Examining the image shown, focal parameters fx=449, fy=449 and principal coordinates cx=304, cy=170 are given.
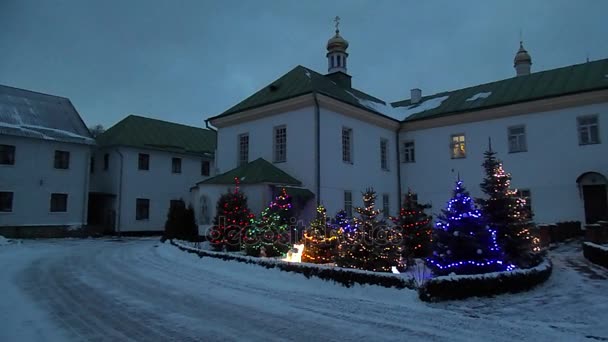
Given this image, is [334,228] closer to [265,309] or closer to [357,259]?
[357,259]

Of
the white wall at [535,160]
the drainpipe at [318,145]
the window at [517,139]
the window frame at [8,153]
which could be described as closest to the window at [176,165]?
the window frame at [8,153]

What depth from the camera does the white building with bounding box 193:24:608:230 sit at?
66.2 feet

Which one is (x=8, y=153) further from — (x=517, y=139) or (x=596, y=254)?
(x=596, y=254)

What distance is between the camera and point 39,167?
2705 centimetres

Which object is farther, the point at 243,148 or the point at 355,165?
the point at 243,148

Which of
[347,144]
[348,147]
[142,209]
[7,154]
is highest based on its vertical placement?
[7,154]

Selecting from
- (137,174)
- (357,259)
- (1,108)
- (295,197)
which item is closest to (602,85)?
(295,197)

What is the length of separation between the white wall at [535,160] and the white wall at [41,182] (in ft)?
68.6

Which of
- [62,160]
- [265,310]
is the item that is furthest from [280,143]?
[62,160]

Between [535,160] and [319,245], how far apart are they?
14.5m

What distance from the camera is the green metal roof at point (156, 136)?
1242 inches

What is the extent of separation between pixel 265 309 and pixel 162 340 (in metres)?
2.21

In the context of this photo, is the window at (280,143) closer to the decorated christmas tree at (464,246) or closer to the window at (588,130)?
the decorated christmas tree at (464,246)

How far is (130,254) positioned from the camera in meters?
16.6
